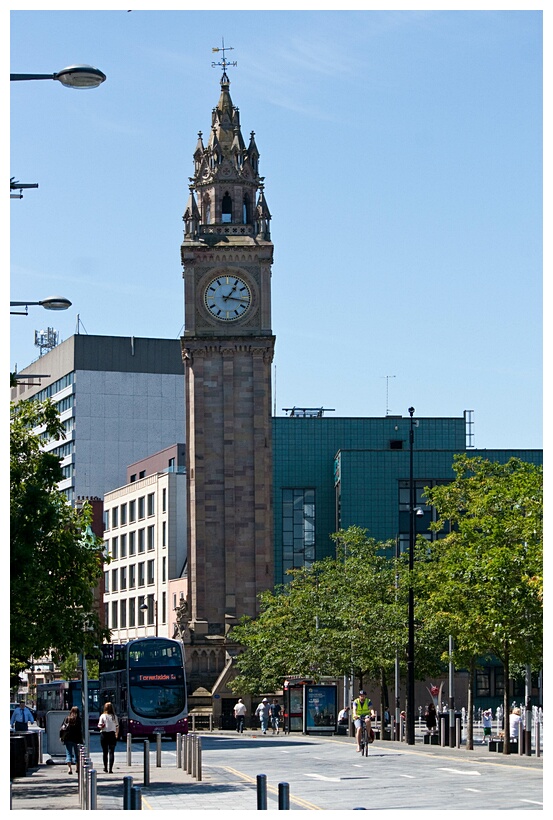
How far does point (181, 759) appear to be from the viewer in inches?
1672

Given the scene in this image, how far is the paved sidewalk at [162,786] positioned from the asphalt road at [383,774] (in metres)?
0.14

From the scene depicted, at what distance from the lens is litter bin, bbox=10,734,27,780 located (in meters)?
37.8

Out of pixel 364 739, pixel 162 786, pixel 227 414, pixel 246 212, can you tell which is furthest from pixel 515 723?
pixel 246 212

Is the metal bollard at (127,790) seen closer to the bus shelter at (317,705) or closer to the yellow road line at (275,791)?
the yellow road line at (275,791)

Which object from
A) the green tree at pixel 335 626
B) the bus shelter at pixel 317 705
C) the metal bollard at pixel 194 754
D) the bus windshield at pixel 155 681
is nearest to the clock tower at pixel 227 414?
the green tree at pixel 335 626

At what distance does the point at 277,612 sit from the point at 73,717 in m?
43.8

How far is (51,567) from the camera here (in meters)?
36.4

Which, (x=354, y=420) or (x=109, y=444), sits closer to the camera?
(x=354, y=420)

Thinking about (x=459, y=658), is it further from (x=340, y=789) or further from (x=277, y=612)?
(x=277, y=612)

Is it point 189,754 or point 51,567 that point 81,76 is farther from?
point 189,754

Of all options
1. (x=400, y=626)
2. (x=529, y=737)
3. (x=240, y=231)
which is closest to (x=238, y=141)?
(x=240, y=231)

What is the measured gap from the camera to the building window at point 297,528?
395 ft

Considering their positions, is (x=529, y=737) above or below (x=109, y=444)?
below

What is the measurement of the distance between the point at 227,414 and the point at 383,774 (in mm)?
61941
